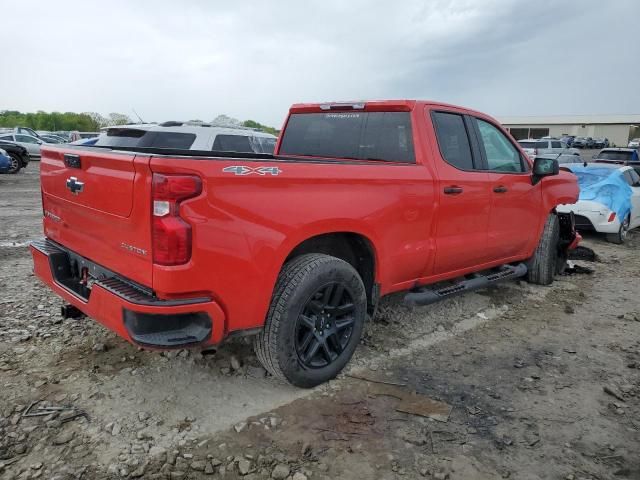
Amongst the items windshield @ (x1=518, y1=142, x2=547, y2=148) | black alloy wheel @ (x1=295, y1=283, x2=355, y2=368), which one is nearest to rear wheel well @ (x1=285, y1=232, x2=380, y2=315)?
black alloy wheel @ (x1=295, y1=283, x2=355, y2=368)

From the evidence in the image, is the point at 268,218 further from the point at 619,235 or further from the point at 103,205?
the point at 619,235

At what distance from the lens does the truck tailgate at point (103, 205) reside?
102 inches

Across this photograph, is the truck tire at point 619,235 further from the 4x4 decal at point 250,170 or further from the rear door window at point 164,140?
the 4x4 decal at point 250,170

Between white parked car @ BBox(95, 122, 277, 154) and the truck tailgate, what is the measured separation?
18.0ft

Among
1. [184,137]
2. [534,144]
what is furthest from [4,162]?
[534,144]

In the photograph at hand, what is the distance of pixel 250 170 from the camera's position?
2.71 m

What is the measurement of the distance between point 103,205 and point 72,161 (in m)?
0.48

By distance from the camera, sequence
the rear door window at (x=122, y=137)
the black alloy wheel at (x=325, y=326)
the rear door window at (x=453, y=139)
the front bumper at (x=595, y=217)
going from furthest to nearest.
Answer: the rear door window at (x=122, y=137)
the front bumper at (x=595, y=217)
the rear door window at (x=453, y=139)
the black alloy wheel at (x=325, y=326)

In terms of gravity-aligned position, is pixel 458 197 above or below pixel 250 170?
below

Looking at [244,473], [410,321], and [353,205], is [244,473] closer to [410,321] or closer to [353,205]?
[353,205]

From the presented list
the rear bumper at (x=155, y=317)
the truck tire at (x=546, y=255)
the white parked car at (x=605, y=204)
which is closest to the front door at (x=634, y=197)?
the white parked car at (x=605, y=204)

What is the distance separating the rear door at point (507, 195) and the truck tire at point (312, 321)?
A: 182 cm

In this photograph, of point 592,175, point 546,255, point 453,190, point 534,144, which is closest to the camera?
point 453,190

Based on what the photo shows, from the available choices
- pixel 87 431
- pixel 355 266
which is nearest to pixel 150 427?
pixel 87 431
